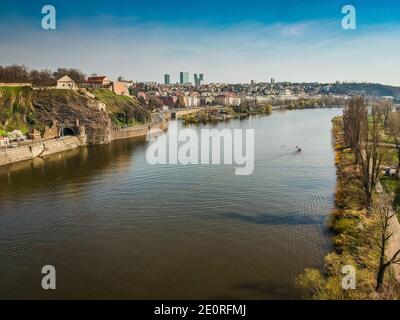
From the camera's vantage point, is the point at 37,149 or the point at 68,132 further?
the point at 68,132

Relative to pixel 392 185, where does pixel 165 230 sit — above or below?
below

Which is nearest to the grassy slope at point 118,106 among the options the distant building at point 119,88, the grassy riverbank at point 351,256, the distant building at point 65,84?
the distant building at point 119,88

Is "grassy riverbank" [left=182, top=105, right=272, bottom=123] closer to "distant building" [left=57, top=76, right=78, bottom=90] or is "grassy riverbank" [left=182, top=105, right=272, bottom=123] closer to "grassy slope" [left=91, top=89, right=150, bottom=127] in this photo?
"grassy slope" [left=91, top=89, right=150, bottom=127]

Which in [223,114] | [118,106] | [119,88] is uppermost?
[119,88]

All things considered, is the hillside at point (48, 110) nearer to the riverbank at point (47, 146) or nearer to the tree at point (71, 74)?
the riverbank at point (47, 146)

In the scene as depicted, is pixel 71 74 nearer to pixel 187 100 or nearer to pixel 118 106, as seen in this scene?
pixel 118 106

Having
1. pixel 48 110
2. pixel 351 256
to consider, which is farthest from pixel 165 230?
pixel 48 110

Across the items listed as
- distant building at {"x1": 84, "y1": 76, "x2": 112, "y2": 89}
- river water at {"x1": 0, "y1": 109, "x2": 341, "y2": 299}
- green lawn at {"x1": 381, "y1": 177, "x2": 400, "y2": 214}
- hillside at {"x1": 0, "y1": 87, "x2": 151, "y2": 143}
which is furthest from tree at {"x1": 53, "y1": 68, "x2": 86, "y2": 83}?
green lawn at {"x1": 381, "y1": 177, "x2": 400, "y2": 214}
